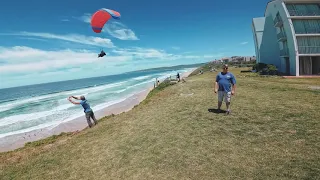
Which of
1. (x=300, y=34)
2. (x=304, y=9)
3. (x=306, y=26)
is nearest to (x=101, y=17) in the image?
(x=300, y=34)

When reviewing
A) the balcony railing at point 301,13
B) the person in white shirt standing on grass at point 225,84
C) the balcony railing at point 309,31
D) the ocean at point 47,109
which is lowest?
the ocean at point 47,109

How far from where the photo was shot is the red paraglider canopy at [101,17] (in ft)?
48.6

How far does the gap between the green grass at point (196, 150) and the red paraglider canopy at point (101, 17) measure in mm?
7434

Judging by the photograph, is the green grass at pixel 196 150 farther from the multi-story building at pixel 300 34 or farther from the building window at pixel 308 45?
the building window at pixel 308 45

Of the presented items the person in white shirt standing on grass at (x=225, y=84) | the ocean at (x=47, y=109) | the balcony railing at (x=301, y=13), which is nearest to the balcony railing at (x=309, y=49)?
the balcony railing at (x=301, y=13)

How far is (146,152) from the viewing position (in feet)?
24.3

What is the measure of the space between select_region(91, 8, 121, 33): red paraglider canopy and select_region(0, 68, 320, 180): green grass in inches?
293

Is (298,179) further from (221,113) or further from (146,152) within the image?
(221,113)

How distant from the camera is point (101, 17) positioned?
1525 cm

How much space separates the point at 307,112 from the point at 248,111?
2.28m

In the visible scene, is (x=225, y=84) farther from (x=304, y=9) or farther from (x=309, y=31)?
(x=304, y=9)

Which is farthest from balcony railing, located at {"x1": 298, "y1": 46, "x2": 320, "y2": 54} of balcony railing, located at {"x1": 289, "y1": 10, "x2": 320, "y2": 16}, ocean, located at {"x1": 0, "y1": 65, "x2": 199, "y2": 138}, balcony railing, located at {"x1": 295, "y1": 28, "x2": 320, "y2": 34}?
ocean, located at {"x1": 0, "y1": 65, "x2": 199, "y2": 138}

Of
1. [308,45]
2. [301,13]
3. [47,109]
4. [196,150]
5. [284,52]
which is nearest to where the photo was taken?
[196,150]

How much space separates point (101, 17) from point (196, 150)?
1169cm
